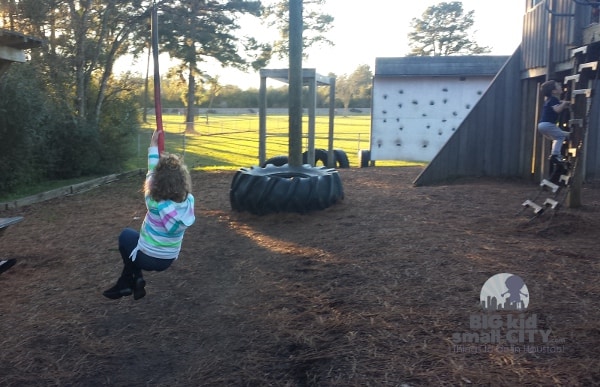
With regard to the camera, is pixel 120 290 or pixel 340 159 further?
pixel 340 159

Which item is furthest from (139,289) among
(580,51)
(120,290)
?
(580,51)

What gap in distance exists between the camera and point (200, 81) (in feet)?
159

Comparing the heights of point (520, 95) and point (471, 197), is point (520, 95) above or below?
above

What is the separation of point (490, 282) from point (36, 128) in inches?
505

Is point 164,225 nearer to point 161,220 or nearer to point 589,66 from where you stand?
point 161,220

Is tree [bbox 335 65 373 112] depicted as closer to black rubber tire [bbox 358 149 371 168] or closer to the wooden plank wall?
black rubber tire [bbox 358 149 371 168]

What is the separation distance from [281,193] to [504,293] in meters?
4.78

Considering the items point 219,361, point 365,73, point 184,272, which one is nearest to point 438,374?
point 219,361

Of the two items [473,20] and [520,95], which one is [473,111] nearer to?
[520,95]

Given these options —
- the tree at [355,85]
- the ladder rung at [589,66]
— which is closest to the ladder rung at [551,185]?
the ladder rung at [589,66]

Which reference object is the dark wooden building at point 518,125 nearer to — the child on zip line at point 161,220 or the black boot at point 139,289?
the child on zip line at point 161,220

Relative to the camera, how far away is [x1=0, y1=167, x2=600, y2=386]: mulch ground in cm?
388

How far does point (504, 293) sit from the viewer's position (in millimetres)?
4875

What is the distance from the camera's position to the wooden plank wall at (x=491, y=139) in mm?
12992
